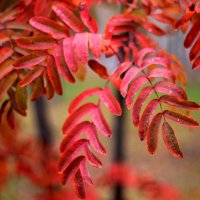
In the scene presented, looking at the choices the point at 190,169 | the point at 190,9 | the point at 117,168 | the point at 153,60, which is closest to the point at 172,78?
the point at 153,60

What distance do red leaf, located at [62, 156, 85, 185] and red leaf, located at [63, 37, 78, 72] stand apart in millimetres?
223

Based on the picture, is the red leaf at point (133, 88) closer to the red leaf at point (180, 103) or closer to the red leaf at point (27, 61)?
the red leaf at point (180, 103)

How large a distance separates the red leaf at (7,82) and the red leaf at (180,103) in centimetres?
40

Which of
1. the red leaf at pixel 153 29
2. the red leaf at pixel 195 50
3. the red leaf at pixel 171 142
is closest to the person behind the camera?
the red leaf at pixel 171 142

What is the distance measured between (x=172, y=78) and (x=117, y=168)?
249 centimetres

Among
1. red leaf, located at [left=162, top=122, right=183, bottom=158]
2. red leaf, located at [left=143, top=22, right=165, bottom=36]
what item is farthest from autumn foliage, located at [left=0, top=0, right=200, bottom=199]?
red leaf, located at [left=143, top=22, right=165, bottom=36]

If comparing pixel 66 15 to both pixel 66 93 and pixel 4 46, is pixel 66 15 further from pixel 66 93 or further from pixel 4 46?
pixel 66 93

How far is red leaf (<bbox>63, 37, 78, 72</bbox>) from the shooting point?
1.10m

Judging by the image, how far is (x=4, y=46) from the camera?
1.27 m

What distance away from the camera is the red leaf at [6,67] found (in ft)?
3.88

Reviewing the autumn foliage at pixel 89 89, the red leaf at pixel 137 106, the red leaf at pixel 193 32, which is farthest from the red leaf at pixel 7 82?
the red leaf at pixel 193 32

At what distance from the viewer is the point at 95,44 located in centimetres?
111

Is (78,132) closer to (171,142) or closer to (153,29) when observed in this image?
(171,142)

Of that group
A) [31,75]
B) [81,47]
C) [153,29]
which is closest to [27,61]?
[31,75]
